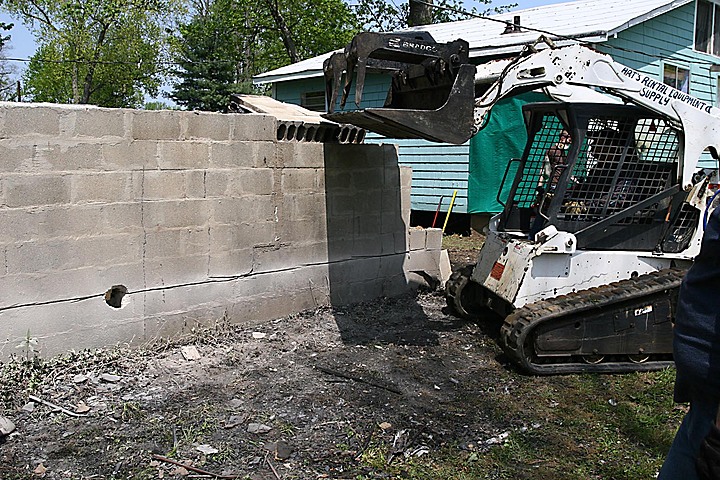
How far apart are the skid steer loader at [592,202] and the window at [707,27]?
10.7 metres

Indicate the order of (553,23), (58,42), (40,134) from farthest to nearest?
(58,42)
(553,23)
(40,134)

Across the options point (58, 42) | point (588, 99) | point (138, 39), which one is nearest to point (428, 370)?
point (588, 99)

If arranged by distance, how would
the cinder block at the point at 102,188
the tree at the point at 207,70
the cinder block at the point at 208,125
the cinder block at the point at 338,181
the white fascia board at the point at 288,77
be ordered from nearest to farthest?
the cinder block at the point at 102,188
the cinder block at the point at 208,125
the cinder block at the point at 338,181
the white fascia board at the point at 288,77
the tree at the point at 207,70

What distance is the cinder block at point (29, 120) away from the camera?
205 inches

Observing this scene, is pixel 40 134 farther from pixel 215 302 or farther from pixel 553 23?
pixel 553 23

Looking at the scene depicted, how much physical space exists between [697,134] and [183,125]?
14.5 ft

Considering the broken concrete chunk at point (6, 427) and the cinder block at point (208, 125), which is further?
the cinder block at point (208, 125)

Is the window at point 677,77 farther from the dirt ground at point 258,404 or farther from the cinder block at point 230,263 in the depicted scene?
the cinder block at point 230,263

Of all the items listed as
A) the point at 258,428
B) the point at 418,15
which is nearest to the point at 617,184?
the point at 258,428

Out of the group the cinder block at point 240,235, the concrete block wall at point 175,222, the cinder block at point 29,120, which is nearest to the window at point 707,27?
the concrete block wall at point 175,222

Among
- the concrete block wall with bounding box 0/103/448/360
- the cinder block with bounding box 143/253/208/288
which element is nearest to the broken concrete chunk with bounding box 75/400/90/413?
the concrete block wall with bounding box 0/103/448/360

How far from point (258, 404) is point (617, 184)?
356 centimetres

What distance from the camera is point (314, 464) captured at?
425cm

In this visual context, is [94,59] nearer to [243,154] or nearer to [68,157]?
[243,154]
